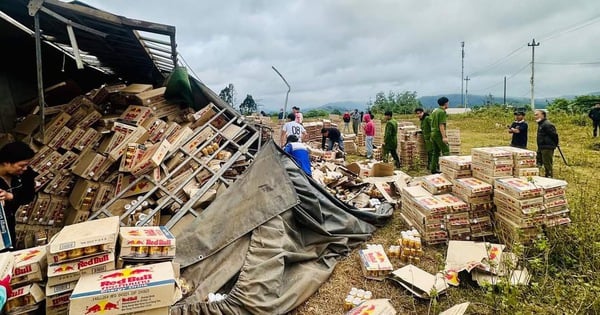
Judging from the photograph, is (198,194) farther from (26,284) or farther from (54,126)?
(54,126)

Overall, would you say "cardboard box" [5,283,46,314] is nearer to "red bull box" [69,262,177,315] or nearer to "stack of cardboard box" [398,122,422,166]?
"red bull box" [69,262,177,315]

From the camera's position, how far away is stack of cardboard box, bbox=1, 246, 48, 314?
7.07 feet

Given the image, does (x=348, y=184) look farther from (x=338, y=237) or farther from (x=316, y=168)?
(x=338, y=237)

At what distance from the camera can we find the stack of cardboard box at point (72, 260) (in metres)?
2.16

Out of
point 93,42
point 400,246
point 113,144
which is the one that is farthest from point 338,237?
point 93,42

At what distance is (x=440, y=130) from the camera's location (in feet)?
23.7

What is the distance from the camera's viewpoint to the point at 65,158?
4559mm

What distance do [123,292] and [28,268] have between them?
677 millimetres

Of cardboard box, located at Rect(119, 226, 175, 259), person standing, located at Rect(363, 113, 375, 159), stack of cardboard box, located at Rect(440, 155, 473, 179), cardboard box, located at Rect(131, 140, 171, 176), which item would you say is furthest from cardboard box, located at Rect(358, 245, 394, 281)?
person standing, located at Rect(363, 113, 375, 159)

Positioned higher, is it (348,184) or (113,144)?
(113,144)

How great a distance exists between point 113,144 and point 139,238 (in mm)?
2483

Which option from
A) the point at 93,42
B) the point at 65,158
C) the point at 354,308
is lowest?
the point at 354,308

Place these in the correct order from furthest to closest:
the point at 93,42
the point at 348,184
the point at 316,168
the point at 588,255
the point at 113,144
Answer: the point at 316,168
the point at 348,184
the point at 93,42
the point at 113,144
the point at 588,255

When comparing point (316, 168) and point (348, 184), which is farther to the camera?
point (316, 168)
